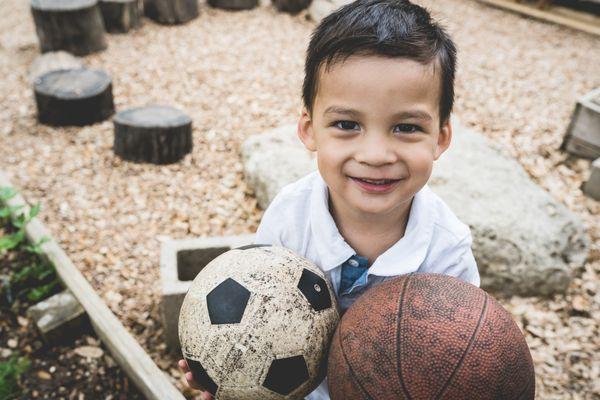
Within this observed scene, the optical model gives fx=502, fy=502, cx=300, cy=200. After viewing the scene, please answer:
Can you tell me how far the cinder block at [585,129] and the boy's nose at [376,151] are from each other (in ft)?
14.7

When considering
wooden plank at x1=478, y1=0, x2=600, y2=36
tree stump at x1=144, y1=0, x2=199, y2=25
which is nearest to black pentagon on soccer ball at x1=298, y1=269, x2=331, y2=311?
tree stump at x1=144, y1=0, x2=199, y2=25

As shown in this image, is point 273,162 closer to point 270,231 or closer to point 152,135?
point 152,135

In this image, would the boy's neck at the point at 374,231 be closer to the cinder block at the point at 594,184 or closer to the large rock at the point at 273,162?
the large rock at the point at 273,162

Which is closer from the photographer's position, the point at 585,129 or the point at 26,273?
the point at 26,273

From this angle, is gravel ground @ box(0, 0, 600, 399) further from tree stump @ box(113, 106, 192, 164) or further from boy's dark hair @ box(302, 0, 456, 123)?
boy's dark hair @ box(302, 0, 456, 123)

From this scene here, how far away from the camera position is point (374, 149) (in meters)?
1.87

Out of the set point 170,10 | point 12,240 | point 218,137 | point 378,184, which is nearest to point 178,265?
point 12,240

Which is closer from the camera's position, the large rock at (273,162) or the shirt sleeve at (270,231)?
the shirt sleeve at (270,231)

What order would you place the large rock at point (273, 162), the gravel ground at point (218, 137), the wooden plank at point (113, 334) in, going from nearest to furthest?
the wooden plank at point (113, 334) → the gravel ground at point (218, 137) → the large rock at point (273, 162)

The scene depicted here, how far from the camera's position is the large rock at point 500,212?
388cm

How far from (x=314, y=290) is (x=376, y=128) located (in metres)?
0.71

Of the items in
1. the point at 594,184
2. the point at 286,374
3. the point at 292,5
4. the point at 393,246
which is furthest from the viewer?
the point at 292,5

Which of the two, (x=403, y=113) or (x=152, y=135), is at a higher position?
(x=403, y=113)

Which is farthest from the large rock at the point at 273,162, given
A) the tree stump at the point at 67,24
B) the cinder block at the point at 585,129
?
the tree stump at the point at 67,24
